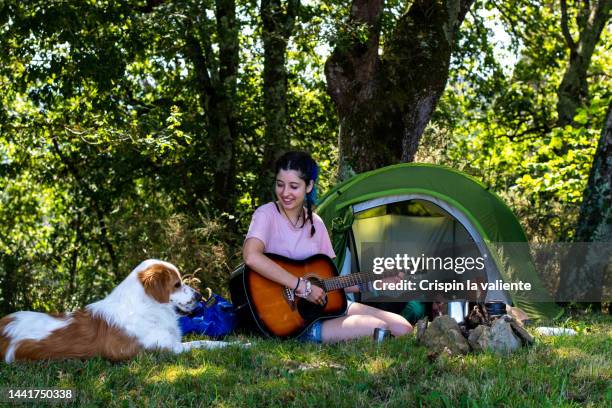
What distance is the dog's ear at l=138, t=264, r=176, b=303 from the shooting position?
4.35 m

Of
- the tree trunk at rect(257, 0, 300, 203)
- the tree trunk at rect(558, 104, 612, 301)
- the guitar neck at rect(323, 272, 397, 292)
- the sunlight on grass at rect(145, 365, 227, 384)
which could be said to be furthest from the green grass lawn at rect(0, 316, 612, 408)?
the tree trunk at rect(257, 0, 300, 203)

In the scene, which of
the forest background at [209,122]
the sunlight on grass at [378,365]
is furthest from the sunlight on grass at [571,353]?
the forest background at [209,122]

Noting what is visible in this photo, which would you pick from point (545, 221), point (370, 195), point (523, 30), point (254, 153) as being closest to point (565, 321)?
point (370, 195)

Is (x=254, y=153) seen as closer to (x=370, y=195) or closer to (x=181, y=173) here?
(x=181, y=173)

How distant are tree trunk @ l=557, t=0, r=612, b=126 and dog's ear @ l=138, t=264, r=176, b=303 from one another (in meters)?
9.81

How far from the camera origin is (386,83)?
774cm

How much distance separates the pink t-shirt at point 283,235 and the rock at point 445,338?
3.41ft

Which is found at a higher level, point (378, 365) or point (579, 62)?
point (579, 62)

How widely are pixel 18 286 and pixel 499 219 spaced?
5.20 meters

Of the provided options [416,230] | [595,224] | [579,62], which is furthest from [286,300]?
[579,62]

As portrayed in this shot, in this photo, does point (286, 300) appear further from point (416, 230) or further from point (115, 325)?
point (416, 230)

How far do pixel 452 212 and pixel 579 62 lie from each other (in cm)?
818

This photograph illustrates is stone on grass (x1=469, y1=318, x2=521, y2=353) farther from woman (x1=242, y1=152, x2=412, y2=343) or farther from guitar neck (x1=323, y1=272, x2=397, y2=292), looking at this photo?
guitar neck (x1=323, y1=272, x2=397, y2=292)

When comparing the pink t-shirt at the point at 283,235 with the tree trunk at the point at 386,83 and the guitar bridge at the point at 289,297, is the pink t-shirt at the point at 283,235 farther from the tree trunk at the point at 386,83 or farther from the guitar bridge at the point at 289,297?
the tree trunk at the point at 386,83
